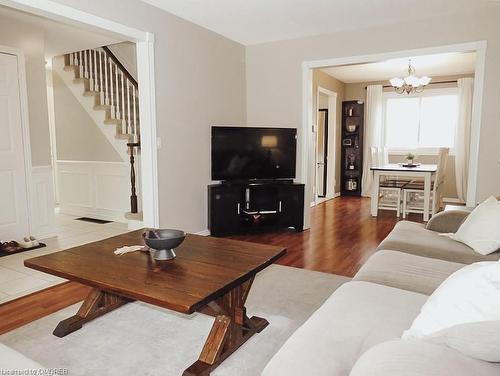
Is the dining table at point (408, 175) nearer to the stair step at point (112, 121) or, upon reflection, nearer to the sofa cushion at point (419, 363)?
the stair step at point (112, 121)

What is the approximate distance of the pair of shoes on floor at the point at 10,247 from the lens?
12.8 ft

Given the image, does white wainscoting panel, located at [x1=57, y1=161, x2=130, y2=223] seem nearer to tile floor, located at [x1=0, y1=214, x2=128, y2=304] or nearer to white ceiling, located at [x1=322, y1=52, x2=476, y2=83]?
tile floor, located at [x1=0, y1=214, x2=128, y2=304]

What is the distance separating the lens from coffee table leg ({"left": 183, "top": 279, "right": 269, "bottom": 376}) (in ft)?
6.14

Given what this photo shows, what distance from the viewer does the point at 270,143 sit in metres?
4.86

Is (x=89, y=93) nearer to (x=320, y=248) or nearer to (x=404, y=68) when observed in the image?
(x=320, y=248)

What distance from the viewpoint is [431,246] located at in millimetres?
2553

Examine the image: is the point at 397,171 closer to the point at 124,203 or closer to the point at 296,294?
the point at 296,294

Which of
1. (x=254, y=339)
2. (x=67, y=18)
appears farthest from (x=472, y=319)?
(x=67, y=18)

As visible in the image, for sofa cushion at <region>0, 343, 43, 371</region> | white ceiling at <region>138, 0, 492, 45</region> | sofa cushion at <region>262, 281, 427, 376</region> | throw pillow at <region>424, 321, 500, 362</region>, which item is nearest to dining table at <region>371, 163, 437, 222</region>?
white ceiling at <region>138, 0, 492, 45</region>

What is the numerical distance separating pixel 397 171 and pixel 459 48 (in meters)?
2.34

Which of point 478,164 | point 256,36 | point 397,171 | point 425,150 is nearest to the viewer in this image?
point 478,164

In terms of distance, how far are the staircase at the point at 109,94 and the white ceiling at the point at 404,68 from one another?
3.36 meters

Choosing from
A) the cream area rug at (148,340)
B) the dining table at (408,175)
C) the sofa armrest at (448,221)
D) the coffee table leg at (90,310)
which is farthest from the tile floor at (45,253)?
the dining table at (408,175)

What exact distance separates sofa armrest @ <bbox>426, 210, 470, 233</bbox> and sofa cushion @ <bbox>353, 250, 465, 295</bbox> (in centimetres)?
87
